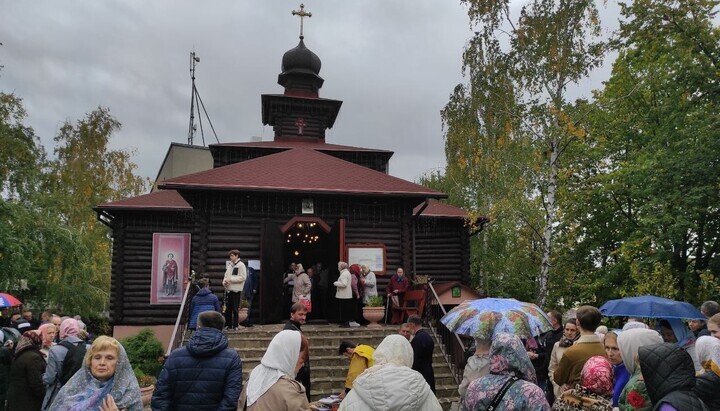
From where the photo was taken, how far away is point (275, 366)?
161 inches

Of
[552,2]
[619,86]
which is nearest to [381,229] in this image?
[552,2]

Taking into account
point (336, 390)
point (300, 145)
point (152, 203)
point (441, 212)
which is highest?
point (300, 145)

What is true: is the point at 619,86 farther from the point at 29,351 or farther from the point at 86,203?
the point at 86,203

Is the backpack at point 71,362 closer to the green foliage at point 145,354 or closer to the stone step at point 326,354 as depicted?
the stone step at point 326,354

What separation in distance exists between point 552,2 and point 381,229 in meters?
7.81

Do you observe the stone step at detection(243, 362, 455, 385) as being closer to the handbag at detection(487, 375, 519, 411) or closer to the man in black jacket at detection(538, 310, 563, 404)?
the man in black jacket at detection(538, 310, 563, 404)

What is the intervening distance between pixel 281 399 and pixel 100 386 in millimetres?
1266

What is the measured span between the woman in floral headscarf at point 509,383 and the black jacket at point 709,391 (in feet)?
4.59

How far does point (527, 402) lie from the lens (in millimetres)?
3443

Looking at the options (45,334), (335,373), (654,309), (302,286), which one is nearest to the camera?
(45,334)

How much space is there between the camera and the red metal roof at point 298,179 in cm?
1434

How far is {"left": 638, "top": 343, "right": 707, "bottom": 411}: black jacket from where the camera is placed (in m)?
3.30

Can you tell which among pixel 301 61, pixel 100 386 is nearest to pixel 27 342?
pixel 100 386

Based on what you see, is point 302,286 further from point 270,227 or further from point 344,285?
point 270,227
